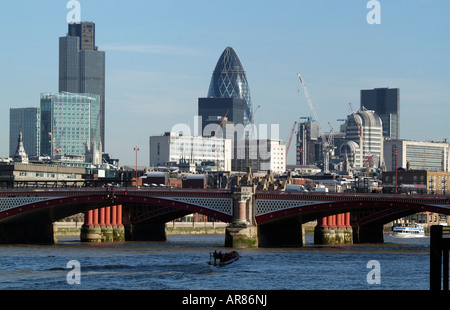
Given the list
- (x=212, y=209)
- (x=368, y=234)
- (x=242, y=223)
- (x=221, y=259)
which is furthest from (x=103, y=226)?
(x=221, y=259)

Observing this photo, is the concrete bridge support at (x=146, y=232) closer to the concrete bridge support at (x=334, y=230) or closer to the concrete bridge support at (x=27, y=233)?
the concrete bridge support at (x=27, y=233)

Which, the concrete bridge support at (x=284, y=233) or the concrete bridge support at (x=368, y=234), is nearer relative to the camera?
the concrete bridge support at (x=284, y=233)

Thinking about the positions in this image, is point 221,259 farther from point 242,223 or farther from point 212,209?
point 212,209

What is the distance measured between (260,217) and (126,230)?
3094 cm

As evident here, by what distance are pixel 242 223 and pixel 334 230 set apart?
29570mm

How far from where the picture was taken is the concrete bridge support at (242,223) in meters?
131

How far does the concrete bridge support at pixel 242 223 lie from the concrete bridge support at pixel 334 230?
984 inches

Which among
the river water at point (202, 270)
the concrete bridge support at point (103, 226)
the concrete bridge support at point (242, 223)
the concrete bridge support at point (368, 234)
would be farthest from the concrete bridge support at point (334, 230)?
the concrete bridge support at point (103, 226)

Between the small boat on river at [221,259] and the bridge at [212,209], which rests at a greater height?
the bridge at [212,209]

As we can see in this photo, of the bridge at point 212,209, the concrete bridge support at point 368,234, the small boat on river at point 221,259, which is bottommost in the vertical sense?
the concrete bridge support at point 368,234

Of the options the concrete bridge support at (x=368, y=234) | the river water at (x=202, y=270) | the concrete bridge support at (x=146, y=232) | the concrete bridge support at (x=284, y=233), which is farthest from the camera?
the concrete bridge support at (x=368, y=234)

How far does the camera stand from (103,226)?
6078 inches

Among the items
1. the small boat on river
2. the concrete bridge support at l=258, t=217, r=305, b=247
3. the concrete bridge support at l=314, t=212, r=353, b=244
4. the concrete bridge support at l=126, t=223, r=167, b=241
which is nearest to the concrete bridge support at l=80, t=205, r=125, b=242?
the concrete bridge support at l=126, t=223, r=167, b=241

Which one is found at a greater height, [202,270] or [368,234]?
[202,270]
